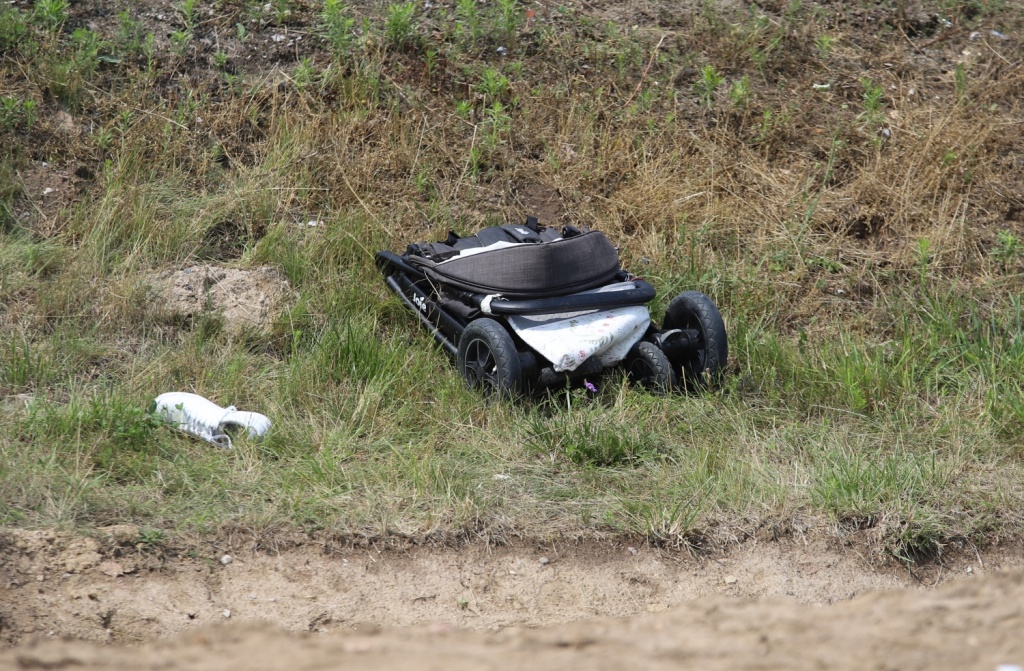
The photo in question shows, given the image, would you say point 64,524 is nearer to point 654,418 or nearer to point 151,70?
point 654,418

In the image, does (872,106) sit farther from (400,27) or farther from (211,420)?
(211,420)

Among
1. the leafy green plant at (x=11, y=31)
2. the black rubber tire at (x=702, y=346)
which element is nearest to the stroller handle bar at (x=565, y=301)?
the black rubber tire at (x=702, y=346)

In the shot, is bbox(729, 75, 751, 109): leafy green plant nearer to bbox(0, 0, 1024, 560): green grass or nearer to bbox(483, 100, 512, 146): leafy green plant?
bbox(0, 0, 1024, 560): green grass

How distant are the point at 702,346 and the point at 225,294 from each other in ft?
8.47

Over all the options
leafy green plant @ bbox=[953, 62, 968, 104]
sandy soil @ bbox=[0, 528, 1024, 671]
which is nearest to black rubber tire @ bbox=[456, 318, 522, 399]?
sandy soil @ bbox=[0, 528, 1024, 671]

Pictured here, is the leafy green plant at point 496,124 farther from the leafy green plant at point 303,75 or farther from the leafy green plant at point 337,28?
the leafy green plant at point 303,75

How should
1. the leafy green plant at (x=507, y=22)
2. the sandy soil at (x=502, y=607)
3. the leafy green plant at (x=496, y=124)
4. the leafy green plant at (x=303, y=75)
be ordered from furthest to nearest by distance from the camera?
1. the leafy green plant at (x=507, y=22)
2. the leafy green plant at (x=303, y=75)
3. the leafy green plant at (x=496, y=124)
4. the sandy soil at (x=502, y=607)

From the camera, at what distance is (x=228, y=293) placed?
5660 mm

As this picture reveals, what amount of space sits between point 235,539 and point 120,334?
1.97m

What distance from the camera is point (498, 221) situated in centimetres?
652

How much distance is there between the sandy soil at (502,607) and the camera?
2789mm

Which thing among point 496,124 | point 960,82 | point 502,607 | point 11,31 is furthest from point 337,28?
point 502,607

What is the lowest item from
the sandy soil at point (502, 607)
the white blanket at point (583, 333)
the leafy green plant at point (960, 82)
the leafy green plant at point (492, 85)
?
the sandy soil at point (502, 607)

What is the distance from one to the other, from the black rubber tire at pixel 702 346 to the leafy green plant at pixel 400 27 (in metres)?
3.23
